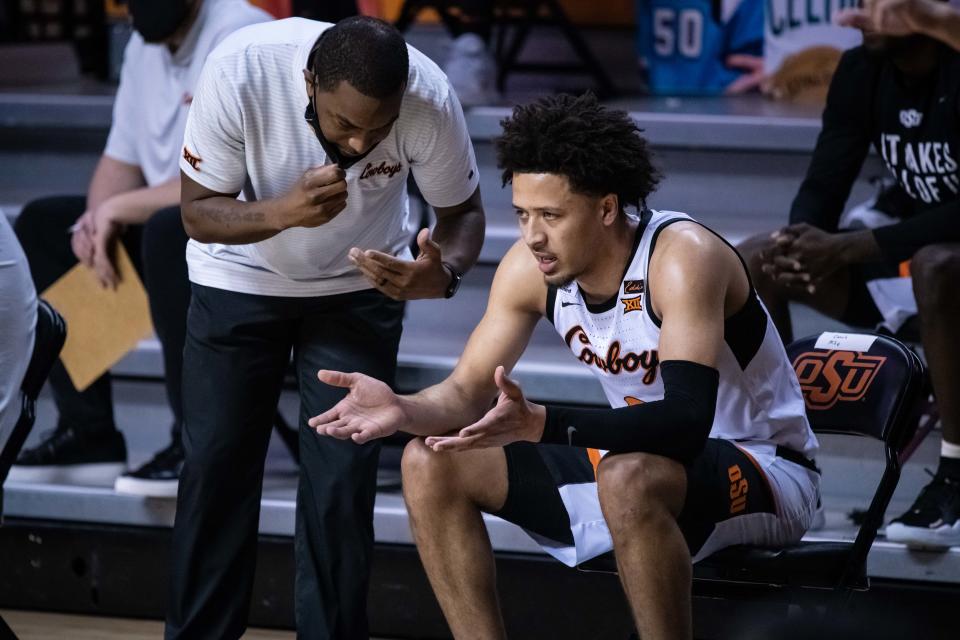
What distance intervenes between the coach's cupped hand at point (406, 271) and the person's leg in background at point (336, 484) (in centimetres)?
18

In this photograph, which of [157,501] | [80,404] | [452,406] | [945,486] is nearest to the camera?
[452,406]

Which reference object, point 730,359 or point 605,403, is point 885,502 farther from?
point 605,403

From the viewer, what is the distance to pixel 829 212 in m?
3.63

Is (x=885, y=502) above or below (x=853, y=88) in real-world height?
below

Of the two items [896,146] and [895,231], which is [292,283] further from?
[896,146]

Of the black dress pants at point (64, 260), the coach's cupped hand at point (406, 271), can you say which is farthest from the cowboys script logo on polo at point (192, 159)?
the black dress pants at point (64, 260)

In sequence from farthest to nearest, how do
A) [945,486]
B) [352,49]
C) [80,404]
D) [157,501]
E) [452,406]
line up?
[80,404], [157,501], [945,486], [452,406], [352,49]

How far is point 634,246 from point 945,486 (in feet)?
3.47

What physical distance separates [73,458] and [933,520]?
7.18 ft

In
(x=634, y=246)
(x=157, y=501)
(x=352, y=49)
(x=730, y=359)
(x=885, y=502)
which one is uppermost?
(x=352, y=49)

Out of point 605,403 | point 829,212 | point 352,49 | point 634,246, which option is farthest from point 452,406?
point 829,212

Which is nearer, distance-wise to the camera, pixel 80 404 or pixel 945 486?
pixel 945 486

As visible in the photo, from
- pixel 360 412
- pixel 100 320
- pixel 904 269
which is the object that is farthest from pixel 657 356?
pixel 100 320

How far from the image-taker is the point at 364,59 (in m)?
2.51
